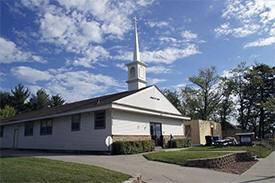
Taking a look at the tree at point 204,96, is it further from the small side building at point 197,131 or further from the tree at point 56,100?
the tree at point 56,100

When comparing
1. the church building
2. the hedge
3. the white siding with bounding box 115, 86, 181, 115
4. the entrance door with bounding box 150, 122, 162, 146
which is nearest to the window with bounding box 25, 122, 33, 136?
the church building

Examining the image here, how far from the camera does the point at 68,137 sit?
1809cm

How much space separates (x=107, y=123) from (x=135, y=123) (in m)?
2.69

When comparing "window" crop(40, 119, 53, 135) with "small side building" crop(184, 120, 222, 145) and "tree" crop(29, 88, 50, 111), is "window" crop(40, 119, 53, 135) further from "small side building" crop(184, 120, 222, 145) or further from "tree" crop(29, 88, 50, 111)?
"tree" crop(29, 88, 50, 111)

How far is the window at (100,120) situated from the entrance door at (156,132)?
4.98m

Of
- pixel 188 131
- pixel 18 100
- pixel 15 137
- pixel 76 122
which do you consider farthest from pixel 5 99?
pixel 188 131

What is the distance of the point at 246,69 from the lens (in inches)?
1629

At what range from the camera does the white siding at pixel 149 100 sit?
57.9 feet

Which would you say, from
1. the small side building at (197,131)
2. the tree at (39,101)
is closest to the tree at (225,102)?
the small side building at (197,131)

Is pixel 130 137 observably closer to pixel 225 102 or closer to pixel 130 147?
pixel 130 147

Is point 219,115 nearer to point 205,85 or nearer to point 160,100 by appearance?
point 205,85

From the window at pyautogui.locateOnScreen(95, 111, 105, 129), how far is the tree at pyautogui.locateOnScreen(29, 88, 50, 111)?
33519 millimetres

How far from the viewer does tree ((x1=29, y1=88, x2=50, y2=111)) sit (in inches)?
1806

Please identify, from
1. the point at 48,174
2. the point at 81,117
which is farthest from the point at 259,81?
the point at 48,174
